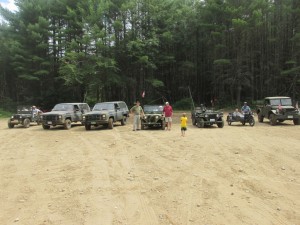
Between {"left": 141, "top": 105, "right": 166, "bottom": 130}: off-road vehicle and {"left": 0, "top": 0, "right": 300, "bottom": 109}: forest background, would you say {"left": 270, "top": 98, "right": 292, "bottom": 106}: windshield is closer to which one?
{"left": 141, "top": 105, "right": 166, "bottom": 130}: off-road vehicle

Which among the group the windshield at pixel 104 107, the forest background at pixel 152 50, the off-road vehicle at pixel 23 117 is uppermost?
the forest background at pixel 152 50

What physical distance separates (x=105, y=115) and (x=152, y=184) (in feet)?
39.7

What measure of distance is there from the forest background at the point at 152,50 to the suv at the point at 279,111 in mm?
14698

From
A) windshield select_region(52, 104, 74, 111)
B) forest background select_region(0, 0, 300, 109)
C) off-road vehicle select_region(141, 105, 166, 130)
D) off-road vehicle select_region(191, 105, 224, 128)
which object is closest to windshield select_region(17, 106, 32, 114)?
windshield select_region(52, 104, 74, 111)

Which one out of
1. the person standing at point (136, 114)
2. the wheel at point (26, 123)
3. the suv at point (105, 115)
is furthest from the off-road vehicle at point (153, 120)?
the wheel at point (26, 123)

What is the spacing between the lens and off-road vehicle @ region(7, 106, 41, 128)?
22.1 meters

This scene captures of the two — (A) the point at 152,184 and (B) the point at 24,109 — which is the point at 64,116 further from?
(A) the point at 152,184

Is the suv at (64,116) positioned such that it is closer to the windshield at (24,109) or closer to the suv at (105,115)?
the suv at (105,115)

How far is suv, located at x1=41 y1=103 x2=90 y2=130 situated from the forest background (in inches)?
575

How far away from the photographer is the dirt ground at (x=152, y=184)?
563 centimetres

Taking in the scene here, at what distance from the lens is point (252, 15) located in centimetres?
3453

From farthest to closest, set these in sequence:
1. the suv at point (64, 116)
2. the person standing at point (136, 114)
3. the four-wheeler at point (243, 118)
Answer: the four-wheeler at point (243, 118) < the suv at point (64, 116) < the person standing at point (136, 114)

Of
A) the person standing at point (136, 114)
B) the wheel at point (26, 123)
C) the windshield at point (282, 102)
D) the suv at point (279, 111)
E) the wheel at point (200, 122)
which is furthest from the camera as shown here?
the wheel at point (26, 123)

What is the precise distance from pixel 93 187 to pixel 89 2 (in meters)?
34.4
